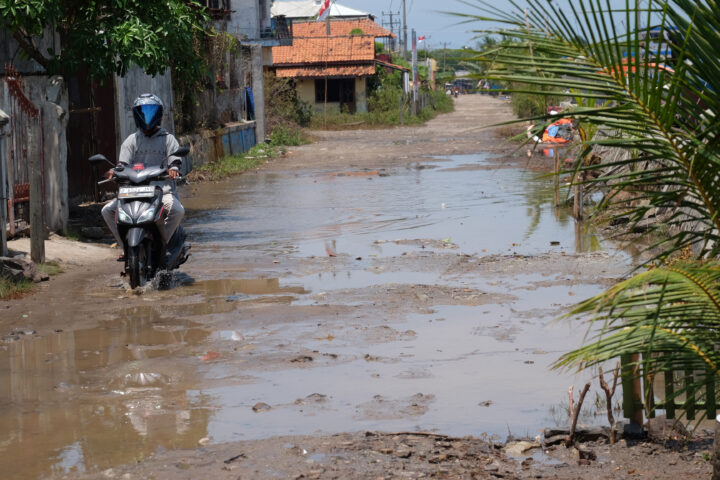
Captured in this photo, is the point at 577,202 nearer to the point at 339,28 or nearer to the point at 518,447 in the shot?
the point at 518,447

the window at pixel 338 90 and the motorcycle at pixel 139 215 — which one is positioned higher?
the window at pixel 338 90

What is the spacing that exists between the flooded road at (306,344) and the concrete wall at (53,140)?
175cm

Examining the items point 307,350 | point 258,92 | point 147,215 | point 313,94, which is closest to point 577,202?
point 147,215

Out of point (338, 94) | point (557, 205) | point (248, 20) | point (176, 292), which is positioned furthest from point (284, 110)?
point (176, 292)

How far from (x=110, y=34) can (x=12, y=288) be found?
13.5 ft

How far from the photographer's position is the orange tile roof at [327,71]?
49.2 m

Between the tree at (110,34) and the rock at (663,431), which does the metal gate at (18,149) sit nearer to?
the tree at (110,34)

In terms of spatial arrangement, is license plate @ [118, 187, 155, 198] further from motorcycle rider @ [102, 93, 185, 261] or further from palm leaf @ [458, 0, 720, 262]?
palm leaf @ [458, 0, 720, 262]

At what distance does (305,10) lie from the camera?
76312mm

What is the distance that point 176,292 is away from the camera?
8.79m

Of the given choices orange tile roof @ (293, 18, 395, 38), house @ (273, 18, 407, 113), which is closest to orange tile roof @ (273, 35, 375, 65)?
house @ (273, 18, 407, 113)

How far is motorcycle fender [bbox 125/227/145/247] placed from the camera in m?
8.46

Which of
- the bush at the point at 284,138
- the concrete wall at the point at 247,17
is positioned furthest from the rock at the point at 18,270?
the concrete wall at the point at 247,17

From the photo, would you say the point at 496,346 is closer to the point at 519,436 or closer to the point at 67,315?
the point at 519,436
